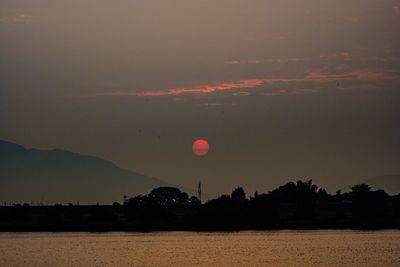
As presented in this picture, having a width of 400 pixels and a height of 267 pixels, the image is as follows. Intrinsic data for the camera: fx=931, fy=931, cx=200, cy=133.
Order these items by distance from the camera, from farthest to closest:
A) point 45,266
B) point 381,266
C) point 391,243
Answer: point 391,243, point 45,266, point 381,266

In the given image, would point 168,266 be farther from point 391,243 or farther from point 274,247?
point 391,243

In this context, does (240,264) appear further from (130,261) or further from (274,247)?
(274,247)

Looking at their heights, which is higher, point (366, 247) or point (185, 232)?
point (185, 232)

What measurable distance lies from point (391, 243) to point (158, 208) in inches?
3008

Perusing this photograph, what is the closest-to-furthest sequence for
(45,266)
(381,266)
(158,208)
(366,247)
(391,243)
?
(381,266) < (45,266) < (366,247) < (391,243) < (158,208)

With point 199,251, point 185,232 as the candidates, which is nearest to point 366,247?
point 199,251

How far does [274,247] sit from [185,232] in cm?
7164

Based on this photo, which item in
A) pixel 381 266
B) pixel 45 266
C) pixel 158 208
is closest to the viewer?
pixel 381 266

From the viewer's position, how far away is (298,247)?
125938 millimetres

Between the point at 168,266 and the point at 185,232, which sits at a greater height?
the point at 185,232

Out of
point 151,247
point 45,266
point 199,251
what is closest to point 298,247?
point 199,251

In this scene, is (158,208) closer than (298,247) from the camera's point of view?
No

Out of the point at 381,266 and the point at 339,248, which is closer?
the point at 381,266

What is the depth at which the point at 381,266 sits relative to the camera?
91438 millimetres
